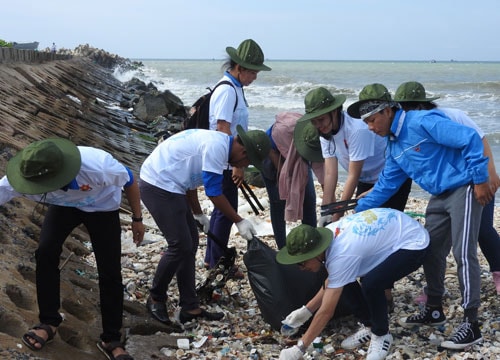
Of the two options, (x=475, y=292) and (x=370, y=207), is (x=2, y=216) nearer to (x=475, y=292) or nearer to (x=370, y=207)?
(x=370, y=207)

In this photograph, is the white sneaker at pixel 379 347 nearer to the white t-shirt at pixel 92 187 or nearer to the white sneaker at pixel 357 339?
the white sneaker at pixel 357 339

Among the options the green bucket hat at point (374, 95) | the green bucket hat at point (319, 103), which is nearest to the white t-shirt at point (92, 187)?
the green bucket hat at point (319, 103)

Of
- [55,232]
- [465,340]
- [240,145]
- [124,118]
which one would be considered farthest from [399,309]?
[124,118]

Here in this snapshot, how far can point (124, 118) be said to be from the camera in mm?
17984

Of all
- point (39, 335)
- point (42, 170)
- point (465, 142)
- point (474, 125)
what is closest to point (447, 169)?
point (465, 142)

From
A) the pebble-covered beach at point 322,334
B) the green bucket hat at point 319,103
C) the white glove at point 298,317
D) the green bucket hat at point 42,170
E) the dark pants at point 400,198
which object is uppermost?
the green bucket hat at point 319,103

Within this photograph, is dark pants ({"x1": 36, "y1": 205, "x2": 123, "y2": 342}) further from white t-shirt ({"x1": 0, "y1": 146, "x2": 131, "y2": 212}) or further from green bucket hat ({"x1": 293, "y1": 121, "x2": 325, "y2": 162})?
green bucket hat ({"x1": 293, "y1": 121, "x2": 325, "y2": 162})

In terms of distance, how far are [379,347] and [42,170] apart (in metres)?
2.25

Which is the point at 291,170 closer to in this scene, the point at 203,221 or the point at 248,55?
the point at 203,221

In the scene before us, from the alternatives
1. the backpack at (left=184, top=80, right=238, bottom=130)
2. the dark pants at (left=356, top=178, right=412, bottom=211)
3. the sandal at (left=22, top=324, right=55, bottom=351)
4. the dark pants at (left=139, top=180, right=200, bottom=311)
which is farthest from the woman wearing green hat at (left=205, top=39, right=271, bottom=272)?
the sandal at (left=22, top=324, right=55, bottom=351)

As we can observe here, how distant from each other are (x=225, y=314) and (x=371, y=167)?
1.53 m

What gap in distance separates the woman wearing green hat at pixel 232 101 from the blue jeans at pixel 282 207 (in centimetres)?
29

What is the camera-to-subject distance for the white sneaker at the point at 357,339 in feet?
13.5

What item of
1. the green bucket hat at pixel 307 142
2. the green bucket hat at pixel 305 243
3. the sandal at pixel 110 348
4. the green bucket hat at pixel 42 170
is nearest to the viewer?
the green bucket hat at pixel 42 170
